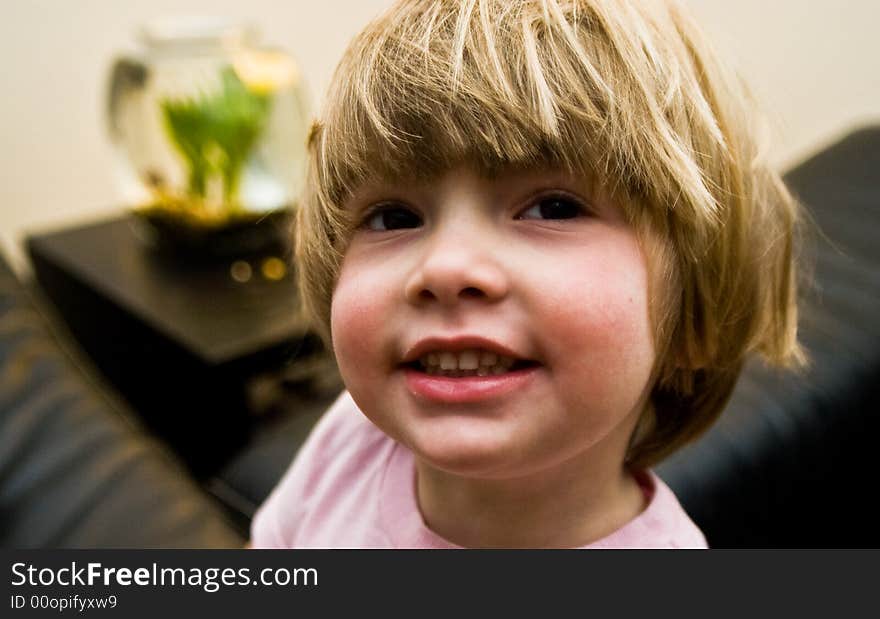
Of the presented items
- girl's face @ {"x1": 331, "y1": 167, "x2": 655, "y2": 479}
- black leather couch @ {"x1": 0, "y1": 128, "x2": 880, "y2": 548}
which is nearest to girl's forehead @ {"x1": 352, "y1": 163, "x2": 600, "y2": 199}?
girl's face @ {"x1": 331, "y1": 167, "x2": 655, "y2": 479}

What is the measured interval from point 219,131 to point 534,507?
101 cm

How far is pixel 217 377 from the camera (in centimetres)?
119

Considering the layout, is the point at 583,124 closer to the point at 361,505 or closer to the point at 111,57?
the point at 361,505

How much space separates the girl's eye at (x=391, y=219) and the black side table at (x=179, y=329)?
77 cm

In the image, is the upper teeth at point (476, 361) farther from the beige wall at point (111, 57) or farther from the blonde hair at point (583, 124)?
the beige wall at point (111, 57)

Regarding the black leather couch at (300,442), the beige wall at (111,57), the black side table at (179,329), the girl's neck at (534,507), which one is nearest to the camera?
the girl's neck at (534,507)

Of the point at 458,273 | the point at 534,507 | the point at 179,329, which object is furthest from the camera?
the point at 179,329

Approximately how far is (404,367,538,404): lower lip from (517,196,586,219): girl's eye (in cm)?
9

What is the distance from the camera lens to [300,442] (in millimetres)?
972

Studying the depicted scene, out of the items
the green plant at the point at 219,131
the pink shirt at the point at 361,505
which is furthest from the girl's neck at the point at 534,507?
the green plant at the point at 219,131

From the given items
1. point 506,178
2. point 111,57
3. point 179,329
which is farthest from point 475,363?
point 111,57

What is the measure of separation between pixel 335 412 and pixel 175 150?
877mm

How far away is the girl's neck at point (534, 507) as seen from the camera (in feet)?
1.71

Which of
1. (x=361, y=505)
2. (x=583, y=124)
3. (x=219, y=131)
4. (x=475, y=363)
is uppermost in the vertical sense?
(x=583, y=124)
